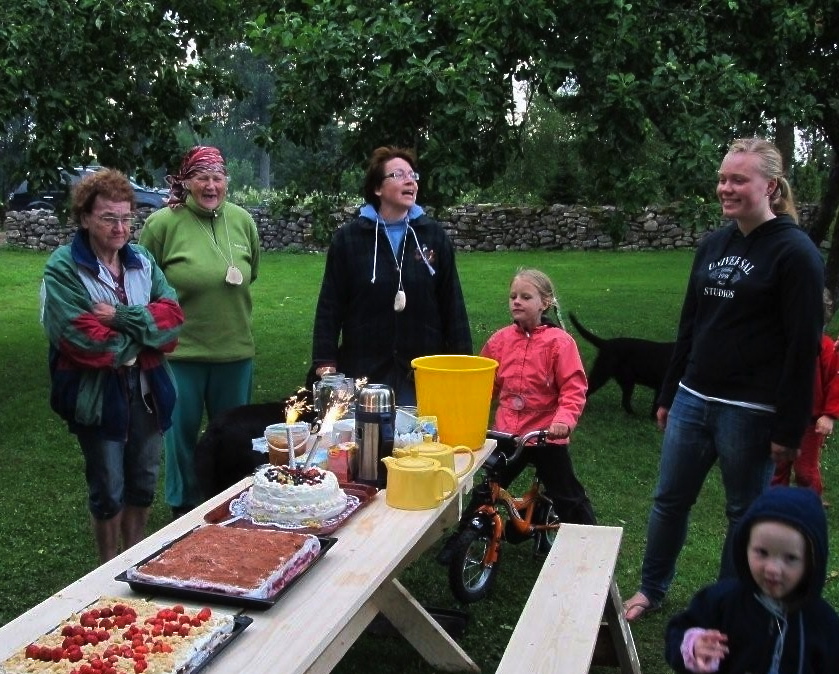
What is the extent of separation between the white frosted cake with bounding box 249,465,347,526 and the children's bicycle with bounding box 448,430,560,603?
1054 millimetres

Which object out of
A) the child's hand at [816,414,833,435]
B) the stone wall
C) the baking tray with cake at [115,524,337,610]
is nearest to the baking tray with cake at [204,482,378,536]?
the baking tray with cake at [115,524,337,610]

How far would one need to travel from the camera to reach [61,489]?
5555 mm

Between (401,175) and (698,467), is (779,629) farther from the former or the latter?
(401,175)

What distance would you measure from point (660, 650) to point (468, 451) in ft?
3.93

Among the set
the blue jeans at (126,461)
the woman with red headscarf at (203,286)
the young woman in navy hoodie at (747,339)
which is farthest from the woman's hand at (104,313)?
the young woman in navy hoodie at (747,339)

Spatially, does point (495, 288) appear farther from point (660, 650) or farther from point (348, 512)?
point (348, 512)

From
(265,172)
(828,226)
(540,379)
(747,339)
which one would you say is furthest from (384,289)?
(265,172)

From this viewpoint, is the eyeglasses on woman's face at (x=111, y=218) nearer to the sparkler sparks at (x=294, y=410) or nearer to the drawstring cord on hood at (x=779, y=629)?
the sparkler sparks at (x=294, y=410)

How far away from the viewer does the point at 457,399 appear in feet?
10.7

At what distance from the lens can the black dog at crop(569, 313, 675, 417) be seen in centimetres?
724

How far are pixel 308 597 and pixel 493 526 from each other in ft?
6.47

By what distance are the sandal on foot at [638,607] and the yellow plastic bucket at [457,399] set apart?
1.05m

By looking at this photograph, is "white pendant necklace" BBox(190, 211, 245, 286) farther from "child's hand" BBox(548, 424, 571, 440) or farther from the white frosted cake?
the white frosted cake

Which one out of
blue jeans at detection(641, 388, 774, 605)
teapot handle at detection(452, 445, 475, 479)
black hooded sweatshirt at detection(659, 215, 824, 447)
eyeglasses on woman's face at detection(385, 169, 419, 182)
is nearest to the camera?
teapot handle at detection(452, 445, 475, 479)
